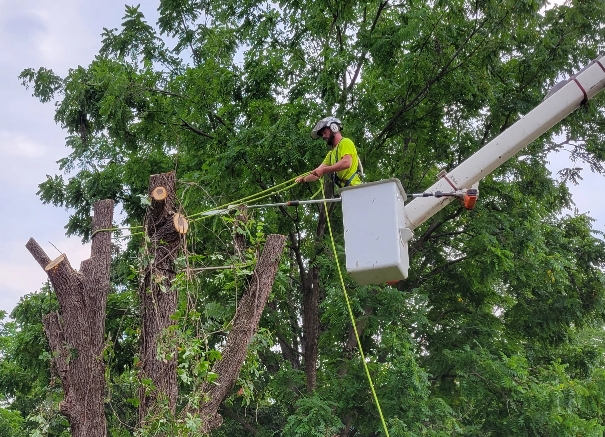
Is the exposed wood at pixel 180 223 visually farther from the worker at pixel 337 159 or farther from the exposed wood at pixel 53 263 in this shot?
the worker at pixel 337 159

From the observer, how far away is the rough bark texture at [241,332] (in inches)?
205

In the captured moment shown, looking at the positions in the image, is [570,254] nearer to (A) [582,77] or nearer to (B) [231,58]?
(A) [582,77]

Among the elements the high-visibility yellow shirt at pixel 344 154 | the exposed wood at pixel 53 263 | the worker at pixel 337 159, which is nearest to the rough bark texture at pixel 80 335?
the exposed wood at pixel 53 263

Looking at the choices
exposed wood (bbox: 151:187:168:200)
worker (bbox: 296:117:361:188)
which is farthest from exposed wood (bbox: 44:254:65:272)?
worker (bbox: 296:117:361:188)

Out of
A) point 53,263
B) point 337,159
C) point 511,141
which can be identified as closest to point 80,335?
point 53,263

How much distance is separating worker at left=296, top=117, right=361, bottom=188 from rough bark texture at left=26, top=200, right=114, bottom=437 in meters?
1.89

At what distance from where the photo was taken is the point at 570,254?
10.7m

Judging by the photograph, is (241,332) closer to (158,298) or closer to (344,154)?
(158,298)

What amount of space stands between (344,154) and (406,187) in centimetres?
550

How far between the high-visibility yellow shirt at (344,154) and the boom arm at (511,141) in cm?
59

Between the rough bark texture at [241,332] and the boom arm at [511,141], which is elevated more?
the boom arm at [511,141]

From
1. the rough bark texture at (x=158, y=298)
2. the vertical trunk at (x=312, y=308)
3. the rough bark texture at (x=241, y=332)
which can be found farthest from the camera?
the vertical trunk at (x=312, y=308)

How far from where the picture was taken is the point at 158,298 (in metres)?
5.36

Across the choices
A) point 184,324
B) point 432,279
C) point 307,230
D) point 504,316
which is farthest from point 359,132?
point 184,324
